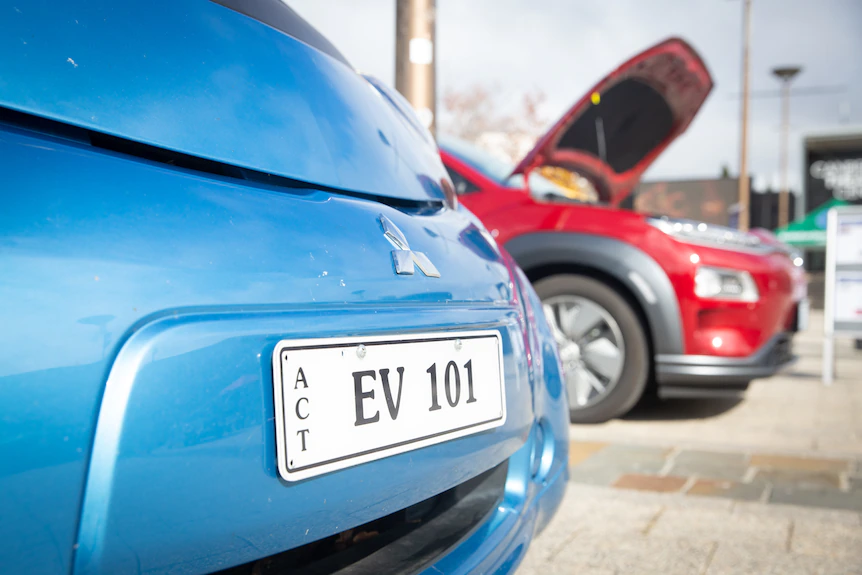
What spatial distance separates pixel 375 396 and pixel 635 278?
2883 millimetres

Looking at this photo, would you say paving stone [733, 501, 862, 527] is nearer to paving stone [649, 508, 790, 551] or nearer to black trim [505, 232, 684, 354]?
paving stone [649, 508, 790, 551]

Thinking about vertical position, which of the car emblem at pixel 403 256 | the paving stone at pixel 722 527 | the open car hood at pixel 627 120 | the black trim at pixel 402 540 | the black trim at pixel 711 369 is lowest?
the paving stone at pixel 722 527

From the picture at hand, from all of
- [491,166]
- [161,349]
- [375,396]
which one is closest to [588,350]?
[491,166]

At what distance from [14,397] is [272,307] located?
0.32 m

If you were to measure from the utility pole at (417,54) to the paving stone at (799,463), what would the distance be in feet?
7.18

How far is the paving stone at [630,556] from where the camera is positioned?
6.77ft

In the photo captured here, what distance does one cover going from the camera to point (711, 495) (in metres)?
2.75

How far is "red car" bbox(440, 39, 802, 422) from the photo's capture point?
374 centimetres

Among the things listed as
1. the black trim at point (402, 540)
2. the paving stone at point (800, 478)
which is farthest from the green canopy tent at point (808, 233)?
the black trim at point (402, 540)

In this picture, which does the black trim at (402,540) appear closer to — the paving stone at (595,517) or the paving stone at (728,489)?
the paving stone at (595,517)

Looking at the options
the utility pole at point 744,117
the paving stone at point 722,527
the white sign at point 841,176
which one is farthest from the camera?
the white sign at point 841,176

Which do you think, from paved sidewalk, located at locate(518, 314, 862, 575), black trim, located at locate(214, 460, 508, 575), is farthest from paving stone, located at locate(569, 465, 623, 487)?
black trim, located at locate(214, 460, 508, 575)

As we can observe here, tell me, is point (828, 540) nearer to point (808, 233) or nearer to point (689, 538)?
point (689, 538)

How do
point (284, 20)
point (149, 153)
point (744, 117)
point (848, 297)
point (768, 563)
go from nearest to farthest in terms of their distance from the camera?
point (149, 153) < point (284, 20) < point (768, 563) < point (848, 297) < point (744, 117)
